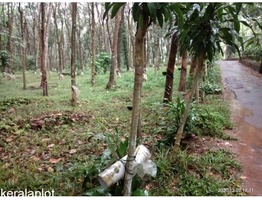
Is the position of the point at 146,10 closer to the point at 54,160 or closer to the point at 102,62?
the point at 54,160

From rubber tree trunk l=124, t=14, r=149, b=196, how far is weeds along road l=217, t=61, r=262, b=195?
5.45 feet

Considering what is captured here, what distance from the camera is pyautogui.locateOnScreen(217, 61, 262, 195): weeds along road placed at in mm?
3863

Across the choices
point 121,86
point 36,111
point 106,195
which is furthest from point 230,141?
point 121,86

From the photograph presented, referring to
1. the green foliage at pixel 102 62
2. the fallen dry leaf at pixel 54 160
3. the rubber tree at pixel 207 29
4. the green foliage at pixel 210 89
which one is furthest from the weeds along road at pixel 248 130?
the green foliage at pixel 102 62

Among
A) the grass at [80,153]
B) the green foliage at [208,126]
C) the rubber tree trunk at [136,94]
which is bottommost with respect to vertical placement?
the grass at [80,153]

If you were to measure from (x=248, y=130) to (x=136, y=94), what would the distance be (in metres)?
4.20

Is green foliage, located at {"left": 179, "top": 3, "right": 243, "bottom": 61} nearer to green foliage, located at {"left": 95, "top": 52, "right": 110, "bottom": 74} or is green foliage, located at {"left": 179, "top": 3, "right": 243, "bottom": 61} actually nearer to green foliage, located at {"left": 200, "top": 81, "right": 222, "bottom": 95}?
green foliage, located at {"left": 200, "top": 81, "right": 222, "bottom": 95}

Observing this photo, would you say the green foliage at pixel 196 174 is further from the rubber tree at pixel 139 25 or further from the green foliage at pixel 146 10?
the green foliage at pixel 146 10

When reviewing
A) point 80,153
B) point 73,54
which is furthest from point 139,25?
point 73,54

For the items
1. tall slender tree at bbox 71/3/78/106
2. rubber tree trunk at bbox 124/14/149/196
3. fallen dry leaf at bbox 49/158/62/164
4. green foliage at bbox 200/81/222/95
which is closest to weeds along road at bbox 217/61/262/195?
green foliage at bbox 200/81/222/95

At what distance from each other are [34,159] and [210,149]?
9.90 ft

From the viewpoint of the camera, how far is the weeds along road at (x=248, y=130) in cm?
386

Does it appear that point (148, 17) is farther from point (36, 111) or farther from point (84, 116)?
point (36, 111)

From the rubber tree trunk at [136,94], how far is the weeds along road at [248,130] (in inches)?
65.4
